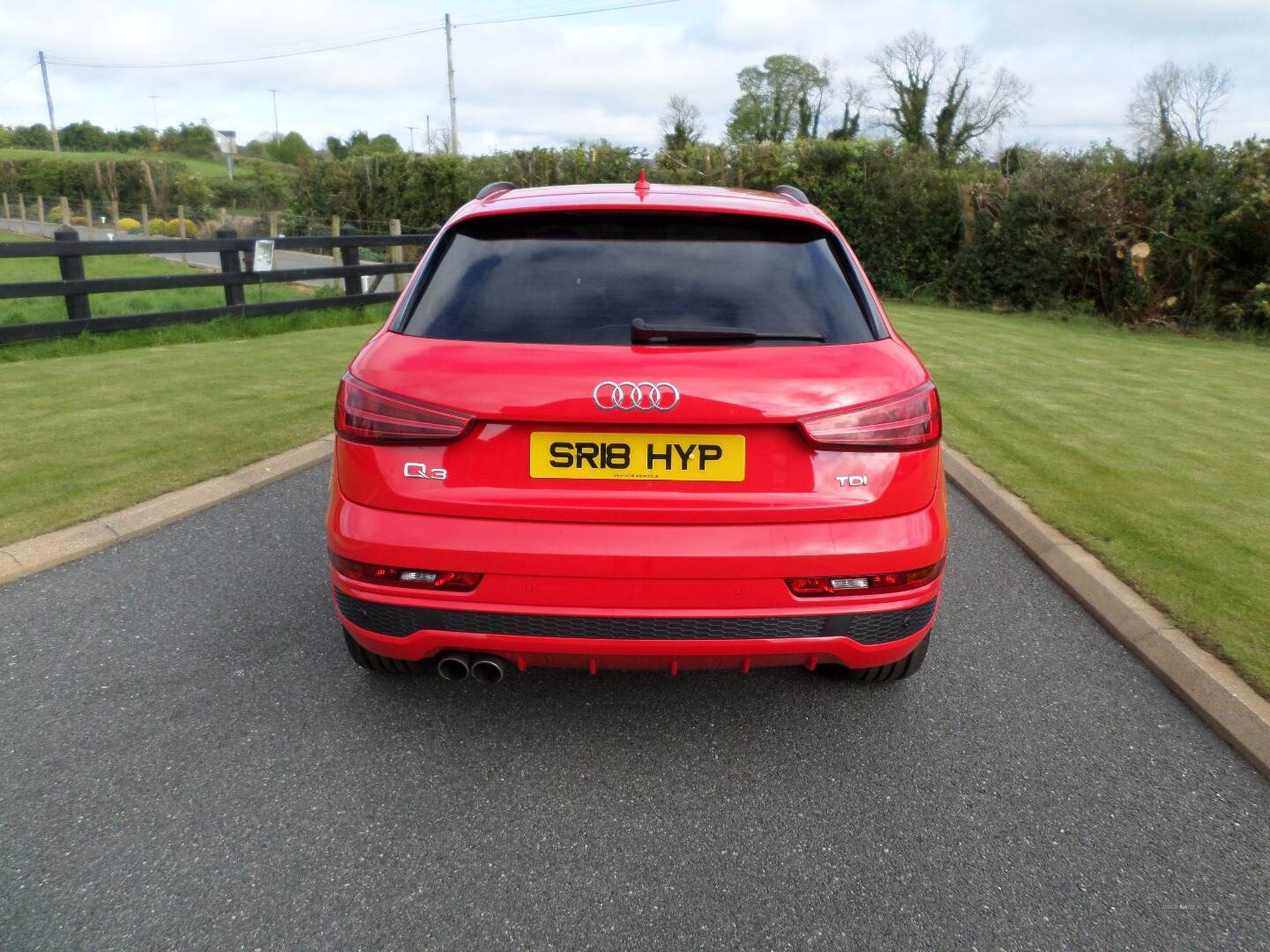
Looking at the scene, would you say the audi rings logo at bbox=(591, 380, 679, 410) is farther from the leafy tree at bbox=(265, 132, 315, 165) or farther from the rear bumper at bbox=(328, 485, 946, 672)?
the leafy tree at bbox=(265, 132, 315, 165)

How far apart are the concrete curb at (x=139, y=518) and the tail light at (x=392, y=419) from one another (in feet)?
8.66

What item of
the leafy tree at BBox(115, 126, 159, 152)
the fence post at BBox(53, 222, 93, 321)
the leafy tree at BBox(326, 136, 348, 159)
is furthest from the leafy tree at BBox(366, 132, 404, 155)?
the fence post at BBox(53, 222, 93, 321)

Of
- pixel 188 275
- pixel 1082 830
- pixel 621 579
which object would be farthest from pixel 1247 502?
pixel 188 275

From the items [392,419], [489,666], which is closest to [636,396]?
[392,419]

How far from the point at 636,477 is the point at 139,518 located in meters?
A: 3.62

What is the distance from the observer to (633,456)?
2.63m

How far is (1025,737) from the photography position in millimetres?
3195

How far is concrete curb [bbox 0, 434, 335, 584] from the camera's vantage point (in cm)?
450

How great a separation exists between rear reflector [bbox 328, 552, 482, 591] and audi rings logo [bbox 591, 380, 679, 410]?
0.61 meters

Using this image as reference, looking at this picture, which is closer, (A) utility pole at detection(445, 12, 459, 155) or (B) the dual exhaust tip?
(B) the dual exhaust tip

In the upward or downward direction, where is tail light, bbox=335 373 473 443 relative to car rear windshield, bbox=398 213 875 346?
downward

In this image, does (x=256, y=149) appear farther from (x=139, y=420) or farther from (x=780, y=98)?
(x=139, y=420)

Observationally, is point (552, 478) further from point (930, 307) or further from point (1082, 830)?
point (930, 307)

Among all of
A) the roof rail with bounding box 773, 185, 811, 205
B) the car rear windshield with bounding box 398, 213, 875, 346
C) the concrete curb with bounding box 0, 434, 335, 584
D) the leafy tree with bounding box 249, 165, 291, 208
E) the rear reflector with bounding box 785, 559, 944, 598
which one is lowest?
the concrete curb with bounding box 0, 434, 335, 584
